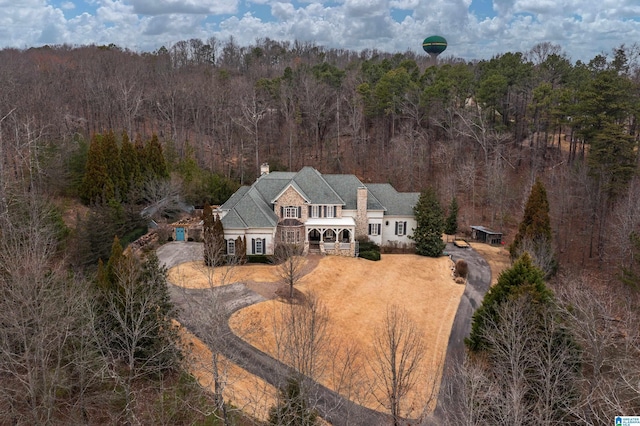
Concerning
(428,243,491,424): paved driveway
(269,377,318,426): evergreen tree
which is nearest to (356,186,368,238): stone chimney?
(428,243,491,424): paved driveway

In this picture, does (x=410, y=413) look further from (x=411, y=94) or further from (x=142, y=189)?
(x=411, y=94)

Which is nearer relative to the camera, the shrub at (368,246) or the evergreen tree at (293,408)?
the evergreen tree at (293,408)

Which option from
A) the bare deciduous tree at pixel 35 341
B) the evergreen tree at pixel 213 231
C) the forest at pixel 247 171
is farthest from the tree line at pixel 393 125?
the bare deciduous tree at pixel 35 341

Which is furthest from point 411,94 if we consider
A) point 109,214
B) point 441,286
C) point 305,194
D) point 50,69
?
point 50,69

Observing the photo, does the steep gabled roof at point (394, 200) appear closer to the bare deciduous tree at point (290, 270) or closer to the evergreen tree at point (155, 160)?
the bare deciduous tree at point (290, 270)

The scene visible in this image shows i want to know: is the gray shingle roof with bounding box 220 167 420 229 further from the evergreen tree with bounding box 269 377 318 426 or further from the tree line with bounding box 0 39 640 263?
the evergreen tree with bounding box 269 377 318 426

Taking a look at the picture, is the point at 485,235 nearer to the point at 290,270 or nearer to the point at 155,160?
the point at 290,270
